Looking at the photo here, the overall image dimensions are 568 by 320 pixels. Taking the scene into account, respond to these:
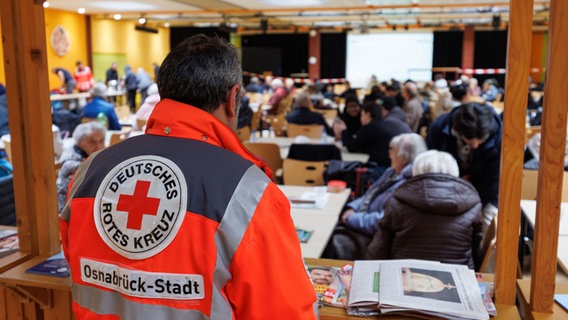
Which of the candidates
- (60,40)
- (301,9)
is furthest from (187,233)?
(60,40)

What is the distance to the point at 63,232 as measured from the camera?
4.36 ft

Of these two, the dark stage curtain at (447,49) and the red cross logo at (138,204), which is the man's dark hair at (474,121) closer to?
the red cross logo at (138,204)

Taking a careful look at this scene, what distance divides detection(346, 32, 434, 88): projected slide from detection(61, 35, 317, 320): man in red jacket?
18970 mm

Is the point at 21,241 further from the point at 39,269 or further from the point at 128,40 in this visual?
the point at 128,40

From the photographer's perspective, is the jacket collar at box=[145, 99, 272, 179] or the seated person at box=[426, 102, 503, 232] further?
the seated person at box=[426, 102, 503, 232]

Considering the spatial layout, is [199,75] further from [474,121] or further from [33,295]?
[474,121]

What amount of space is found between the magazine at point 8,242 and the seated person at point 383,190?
1.89 meters

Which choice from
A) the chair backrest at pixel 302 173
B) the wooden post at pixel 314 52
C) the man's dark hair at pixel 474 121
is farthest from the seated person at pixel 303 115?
the wooden post at pixel 314 52

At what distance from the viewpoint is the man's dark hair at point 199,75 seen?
1.21 metres

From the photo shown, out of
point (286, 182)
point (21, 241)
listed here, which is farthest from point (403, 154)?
point (21, 241)

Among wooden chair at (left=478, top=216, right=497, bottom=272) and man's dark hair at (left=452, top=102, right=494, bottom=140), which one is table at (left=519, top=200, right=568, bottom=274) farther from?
man's dark hair at (left=452, top=102, right=494, bottom=140)

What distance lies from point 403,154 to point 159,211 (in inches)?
107

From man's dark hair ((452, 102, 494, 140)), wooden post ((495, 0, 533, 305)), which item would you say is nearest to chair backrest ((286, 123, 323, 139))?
man's dark hair ((452, 102, 494, 140))

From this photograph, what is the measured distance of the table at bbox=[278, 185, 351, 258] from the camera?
2.66 metres
